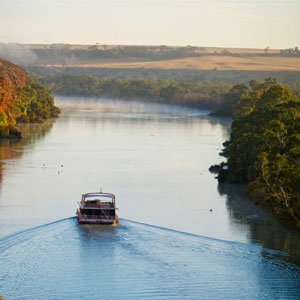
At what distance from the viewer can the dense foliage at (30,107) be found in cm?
10106

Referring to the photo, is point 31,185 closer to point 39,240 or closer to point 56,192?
point 56,192

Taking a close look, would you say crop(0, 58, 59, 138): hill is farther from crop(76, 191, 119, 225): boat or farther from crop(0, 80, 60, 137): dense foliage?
crop(76, 191, 119, 225): boat

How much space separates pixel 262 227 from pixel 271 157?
14.7 ft

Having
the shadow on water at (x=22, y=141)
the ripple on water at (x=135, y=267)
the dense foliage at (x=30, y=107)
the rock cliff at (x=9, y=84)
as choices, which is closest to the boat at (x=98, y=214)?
the ripple on water at (x=135, y=267)

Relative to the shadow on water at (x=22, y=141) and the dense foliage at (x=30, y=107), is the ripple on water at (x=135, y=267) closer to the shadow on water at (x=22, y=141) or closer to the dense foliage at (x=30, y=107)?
the shadow on water at (x=22, y=141)

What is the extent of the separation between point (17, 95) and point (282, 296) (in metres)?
79.6

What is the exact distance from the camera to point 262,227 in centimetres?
4406

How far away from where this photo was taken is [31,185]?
54.7m

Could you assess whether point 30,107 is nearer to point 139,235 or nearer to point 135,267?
point 139,235

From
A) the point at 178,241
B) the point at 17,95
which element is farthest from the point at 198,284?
the point at 17,95

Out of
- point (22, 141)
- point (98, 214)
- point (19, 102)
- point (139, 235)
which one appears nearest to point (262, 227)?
point (139, 235)

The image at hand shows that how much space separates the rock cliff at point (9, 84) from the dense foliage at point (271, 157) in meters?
32.7

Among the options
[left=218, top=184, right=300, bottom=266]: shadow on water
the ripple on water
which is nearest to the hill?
[left=218, top=184, right=300, bottom=266]: shadow on water

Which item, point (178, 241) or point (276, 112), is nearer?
point (178, 241)
